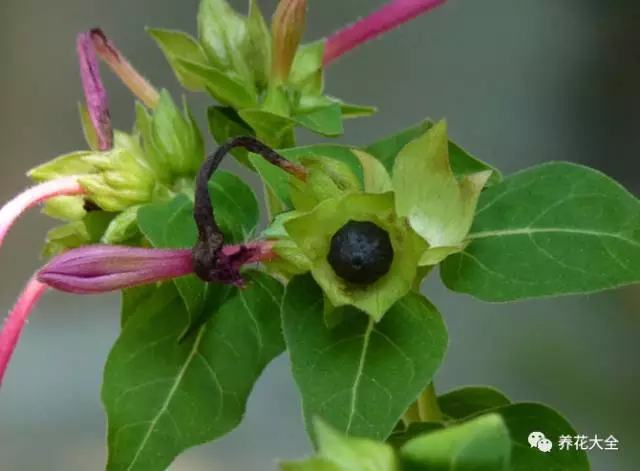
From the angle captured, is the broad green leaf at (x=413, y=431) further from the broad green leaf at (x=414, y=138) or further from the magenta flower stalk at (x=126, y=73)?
the magenta flower stalk at (x=126, y=73)

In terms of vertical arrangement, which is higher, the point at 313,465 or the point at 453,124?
the point at 453,124

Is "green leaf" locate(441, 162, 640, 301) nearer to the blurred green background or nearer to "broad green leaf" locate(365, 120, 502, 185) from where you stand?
"broad green leaf" locate(365, 120, 502, 185)

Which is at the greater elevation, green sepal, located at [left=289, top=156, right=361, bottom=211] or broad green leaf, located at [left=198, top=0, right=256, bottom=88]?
broad green leaf, located at [left=198, top=0, right=256, bottom=88]

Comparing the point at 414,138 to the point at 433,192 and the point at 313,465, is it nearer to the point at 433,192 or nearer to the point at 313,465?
the point at 433,192

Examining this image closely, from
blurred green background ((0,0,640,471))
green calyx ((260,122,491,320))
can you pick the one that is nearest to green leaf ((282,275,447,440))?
green calyx ((260,122,491,320))

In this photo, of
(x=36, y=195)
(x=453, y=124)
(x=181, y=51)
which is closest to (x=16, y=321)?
(x=36, y=195)

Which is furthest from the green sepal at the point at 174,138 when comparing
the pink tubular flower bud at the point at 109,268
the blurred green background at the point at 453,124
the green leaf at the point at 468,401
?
the blurred green background at the point at 453,124
